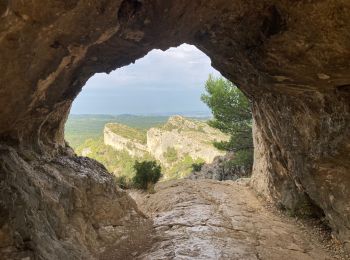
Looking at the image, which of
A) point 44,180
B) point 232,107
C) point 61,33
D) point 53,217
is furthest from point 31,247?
point 232,107

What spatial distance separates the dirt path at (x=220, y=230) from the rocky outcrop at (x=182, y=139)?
31.0 meters

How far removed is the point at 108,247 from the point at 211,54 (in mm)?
5875

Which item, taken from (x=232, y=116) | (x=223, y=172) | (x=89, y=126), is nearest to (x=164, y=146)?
(x=223, y=172)

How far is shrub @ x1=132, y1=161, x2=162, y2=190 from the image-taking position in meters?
14.8

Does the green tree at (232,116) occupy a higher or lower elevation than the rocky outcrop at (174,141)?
higher

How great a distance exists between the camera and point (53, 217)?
6.10 m

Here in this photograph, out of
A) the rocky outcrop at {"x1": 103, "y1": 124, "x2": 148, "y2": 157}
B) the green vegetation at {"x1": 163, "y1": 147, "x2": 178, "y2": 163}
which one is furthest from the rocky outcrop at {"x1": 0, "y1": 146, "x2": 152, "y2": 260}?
the rocky outcrop at {"x1": 103, "y1": 124, "x2": 148, "y2": 157}

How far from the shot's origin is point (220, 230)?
840 cm

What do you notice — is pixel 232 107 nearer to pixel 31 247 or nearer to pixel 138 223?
pixel 138 223

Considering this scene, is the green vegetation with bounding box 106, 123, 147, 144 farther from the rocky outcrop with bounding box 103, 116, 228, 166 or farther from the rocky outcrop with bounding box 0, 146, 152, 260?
the rocky outcrop with bounding box 0, 146, 152, 260

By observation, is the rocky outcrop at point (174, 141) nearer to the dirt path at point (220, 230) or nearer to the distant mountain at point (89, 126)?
the distant mountain at point (89, 126)

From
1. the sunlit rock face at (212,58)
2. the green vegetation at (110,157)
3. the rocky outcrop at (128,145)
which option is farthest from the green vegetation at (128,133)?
the sunlit rock face at (212,58)

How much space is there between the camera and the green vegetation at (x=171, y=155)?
50344 mm

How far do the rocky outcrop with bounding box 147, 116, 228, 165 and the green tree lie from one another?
2202 cm
